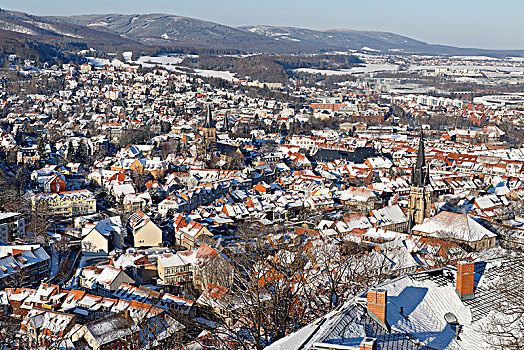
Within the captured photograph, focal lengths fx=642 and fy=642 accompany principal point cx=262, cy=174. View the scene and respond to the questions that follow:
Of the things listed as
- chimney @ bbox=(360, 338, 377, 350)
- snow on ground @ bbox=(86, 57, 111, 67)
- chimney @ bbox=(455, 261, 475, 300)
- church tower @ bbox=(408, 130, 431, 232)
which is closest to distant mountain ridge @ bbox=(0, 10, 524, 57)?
snow on ground @ bbox=(86, 57, 111, 67)

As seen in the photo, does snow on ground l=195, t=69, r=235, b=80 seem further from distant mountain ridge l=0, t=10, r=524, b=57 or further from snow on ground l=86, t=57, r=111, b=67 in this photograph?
distant mountain ridge l=0, t=10, r=524, b=57

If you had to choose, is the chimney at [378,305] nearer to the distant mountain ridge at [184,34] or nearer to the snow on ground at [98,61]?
the snow on ground at [98,61]

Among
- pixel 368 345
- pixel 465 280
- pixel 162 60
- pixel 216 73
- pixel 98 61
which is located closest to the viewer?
pixel 368 345

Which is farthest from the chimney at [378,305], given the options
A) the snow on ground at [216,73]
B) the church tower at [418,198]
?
the snow on ground at [216,73]

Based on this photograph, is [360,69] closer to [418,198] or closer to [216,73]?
[216,73]

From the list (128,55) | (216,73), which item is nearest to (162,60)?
(128,55)
